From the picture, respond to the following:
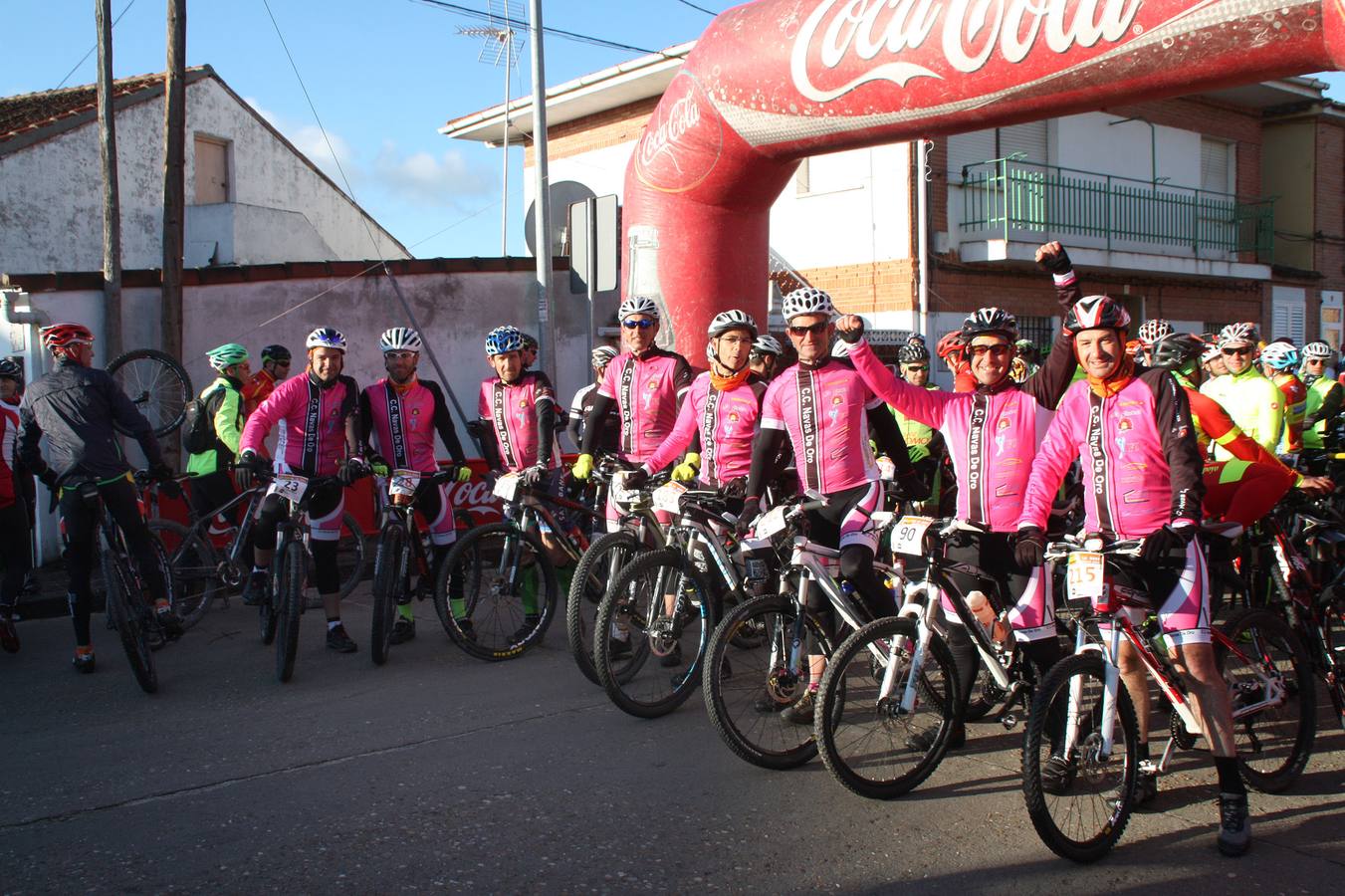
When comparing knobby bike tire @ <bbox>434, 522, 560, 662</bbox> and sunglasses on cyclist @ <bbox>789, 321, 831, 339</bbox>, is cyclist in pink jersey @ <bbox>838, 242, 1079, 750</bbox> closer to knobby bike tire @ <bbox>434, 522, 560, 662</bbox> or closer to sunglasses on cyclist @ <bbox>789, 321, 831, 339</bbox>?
sunglasses on cyclist @ <bbox>789, 321, 831, 339</bbox>

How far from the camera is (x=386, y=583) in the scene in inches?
265

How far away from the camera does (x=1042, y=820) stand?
3873 mm

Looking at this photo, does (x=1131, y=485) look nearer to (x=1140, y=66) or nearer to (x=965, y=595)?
(x=965, y=595)

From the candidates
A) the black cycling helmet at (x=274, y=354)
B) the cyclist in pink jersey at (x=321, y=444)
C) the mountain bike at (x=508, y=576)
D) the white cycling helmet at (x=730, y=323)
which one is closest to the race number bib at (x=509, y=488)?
the mountain bike at (x=508, y=576)

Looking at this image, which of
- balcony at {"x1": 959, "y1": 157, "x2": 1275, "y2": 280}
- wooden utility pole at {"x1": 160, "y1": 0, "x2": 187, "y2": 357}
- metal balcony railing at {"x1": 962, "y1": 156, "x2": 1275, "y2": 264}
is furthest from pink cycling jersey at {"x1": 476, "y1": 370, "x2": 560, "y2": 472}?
metal balcony railing at {"x1": 962, "y1": 156, "x2": 1275, "y2": 264}

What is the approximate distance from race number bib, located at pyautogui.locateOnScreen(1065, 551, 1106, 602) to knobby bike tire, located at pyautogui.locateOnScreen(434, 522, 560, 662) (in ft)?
11.9

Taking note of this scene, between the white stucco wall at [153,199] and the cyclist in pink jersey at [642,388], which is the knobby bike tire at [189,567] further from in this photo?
the white stucco wall at [153,199]

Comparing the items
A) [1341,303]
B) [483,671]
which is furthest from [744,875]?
[1341,303]

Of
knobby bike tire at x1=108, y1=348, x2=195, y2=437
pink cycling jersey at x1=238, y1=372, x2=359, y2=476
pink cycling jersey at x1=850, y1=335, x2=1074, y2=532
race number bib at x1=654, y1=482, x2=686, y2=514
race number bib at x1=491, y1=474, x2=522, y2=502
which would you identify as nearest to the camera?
pink cycling jersey at x1=850, y1=335, x2=1074, y2=532

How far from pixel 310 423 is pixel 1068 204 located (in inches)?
647

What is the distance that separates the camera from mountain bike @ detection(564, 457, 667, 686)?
5766mm

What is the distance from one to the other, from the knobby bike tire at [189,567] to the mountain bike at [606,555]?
296 centimetres

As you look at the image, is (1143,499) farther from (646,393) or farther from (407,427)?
(407,427)

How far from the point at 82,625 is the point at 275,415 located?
→ 162 centimetres
